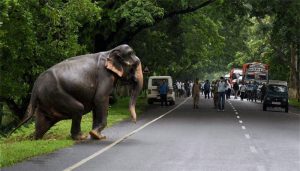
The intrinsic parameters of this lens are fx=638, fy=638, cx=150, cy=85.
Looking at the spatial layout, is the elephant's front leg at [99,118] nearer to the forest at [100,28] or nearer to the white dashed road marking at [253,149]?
the forest at [100,28]

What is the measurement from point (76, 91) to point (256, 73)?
51.3 metres

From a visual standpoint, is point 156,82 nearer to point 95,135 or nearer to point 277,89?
point 277,89

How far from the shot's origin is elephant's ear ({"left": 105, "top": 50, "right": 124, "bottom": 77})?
17.1 meters

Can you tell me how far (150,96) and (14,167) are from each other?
31.8m

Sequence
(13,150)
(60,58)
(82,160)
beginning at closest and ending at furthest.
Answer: (82,160) → (13,150) → (60,58)

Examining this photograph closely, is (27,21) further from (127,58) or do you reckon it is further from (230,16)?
(230,16)

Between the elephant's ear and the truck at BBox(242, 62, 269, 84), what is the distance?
4846 cm

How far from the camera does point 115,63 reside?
56.4 ft

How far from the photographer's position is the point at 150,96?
1689 inches

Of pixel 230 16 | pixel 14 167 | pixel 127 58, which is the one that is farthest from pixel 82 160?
pixel 230 16

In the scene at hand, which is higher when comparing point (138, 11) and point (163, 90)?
point (138, 11)

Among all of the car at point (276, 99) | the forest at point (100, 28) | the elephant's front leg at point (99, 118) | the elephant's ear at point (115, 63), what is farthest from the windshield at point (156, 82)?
the elephant's front leg at point (99, 118)

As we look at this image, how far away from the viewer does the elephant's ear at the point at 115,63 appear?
56.0 ft

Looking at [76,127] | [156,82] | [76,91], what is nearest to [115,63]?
[76,91]
